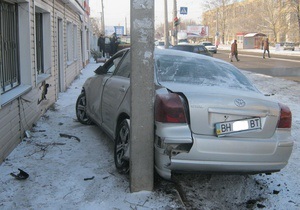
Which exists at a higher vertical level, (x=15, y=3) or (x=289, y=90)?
(x=15, y=3)

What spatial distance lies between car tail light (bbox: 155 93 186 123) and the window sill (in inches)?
82.7

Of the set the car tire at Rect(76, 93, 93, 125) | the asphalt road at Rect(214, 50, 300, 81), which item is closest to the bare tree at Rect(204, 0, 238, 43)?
the asphalt road at Rect(214, 50, 300, 81)

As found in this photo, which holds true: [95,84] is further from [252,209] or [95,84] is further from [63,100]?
[63,100]

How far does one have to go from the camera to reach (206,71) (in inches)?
189

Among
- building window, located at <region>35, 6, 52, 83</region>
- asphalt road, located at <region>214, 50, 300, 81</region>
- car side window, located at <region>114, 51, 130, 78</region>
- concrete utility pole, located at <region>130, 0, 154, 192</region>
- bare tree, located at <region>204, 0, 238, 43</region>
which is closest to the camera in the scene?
concrete utility pole, located at <region>130, 0, 154, 192</region>

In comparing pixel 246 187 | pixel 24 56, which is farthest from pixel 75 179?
pixel 24 56

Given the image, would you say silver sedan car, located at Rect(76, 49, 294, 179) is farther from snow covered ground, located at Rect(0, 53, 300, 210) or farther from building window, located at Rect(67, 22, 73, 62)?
building window, located at Rect(67, 22, 73, 62)

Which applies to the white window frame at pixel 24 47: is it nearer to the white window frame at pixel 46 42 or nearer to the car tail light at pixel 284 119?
the white window frame at pixel 46 42

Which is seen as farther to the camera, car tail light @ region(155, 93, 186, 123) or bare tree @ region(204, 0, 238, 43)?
bare tree @ region(204, 0, 238, 43)

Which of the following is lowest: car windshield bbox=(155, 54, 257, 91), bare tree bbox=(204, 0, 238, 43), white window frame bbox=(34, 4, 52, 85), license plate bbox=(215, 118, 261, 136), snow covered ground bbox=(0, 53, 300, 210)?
snow covered ground bbox=(0, 53, 300, 210)

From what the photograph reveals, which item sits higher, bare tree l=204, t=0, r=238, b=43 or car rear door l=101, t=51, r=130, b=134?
bare tree l=204, t=0, r=238, b=43

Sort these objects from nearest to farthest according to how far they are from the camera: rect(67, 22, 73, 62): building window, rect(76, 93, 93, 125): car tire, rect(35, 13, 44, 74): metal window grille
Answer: rect(76, 93, 93, 125): car tire
rect(35, 13, 44, 74): metal window grille
rect(67, 22, 73, 62): building window

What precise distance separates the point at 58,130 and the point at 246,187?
3.48 metres

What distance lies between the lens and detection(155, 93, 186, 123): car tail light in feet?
12.2
